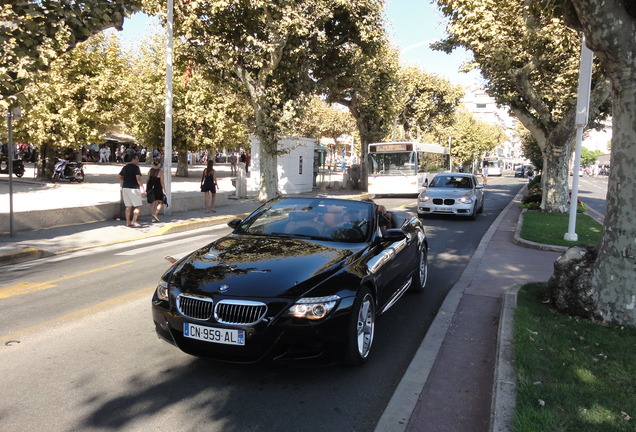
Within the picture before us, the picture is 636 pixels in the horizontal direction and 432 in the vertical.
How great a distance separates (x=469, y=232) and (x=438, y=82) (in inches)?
1270

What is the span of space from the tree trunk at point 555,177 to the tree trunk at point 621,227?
1328 cm

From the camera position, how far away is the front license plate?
378 centimetres

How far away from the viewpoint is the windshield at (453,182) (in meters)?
17.7

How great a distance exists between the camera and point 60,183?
23391 mm

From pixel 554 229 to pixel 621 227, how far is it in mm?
8810

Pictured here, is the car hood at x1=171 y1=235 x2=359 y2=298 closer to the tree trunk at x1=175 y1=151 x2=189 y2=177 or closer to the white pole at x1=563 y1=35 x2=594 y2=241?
the white pole at x1=563 y1=35 x2=594 y2=241

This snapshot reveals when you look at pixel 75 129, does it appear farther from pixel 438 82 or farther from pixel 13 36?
pixel 438 82

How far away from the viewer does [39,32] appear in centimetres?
897

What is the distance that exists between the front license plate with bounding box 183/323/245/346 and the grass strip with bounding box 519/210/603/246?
8641 millimetres

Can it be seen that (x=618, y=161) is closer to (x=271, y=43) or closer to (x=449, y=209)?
(x=449, y=209)

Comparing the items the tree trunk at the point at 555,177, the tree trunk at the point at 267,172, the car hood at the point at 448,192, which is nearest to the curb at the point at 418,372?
the car hood at the point at 448,192

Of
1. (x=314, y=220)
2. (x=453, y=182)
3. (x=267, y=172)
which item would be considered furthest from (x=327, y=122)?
(x=314, y=220)

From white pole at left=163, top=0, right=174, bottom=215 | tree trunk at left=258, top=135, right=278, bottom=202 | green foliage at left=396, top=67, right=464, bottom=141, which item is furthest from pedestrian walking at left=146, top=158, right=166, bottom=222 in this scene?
green foliage at left=396, top=67, right=464, bottom=141

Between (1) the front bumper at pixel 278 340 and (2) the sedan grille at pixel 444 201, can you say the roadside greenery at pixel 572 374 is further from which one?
(2) the sedan grille at pixel 444 201
